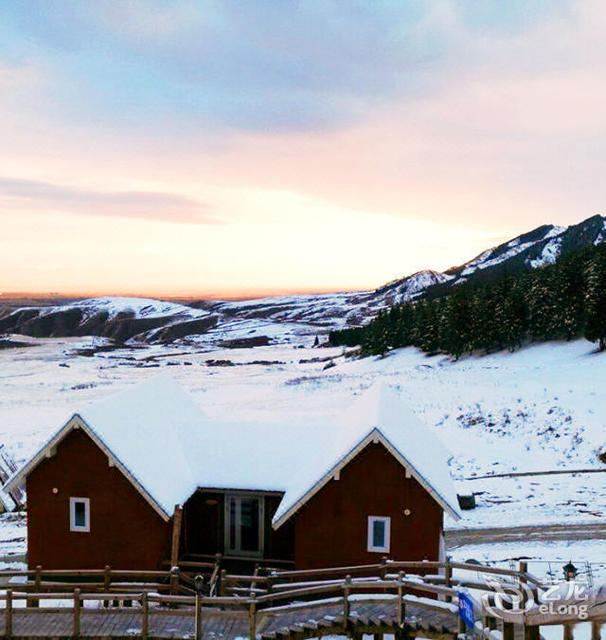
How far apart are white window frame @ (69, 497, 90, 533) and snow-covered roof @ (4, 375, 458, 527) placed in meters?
1.65

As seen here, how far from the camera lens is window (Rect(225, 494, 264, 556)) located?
17625mm

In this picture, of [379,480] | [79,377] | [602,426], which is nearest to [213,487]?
[379,480]

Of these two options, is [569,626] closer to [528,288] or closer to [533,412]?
[533,412]

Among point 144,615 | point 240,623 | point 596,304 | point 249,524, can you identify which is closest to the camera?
point 144,615

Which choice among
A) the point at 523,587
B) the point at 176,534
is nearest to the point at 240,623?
the point at 176,534

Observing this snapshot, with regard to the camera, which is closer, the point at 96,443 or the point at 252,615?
the point at 252,615

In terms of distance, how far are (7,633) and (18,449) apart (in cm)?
2875

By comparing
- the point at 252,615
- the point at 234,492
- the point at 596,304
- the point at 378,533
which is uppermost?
the point at 596,304

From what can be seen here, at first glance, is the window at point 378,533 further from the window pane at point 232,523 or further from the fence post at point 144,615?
the fence post at point 144,615

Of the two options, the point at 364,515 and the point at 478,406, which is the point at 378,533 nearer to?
the point at 364,515

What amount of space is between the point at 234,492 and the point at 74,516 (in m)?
4.92

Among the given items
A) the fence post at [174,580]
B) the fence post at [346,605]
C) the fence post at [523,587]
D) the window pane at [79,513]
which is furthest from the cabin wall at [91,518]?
the fence post at [523,587]

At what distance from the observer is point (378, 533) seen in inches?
637

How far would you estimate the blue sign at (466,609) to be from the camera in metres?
10.9
